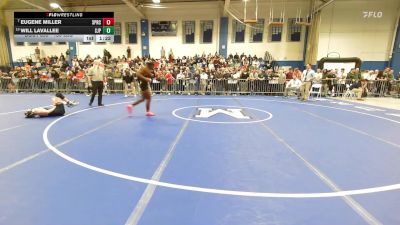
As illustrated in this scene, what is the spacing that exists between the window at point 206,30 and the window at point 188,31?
2.76 ft

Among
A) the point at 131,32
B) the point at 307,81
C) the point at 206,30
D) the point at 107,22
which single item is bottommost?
the point at 307,81

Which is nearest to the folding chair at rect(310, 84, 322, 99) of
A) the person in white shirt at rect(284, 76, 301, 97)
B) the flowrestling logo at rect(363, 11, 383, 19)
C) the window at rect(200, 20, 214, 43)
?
the person in white shirt at rect(284, 76, 301, 97)

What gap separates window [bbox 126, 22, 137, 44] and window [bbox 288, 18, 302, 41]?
14401 millimetres

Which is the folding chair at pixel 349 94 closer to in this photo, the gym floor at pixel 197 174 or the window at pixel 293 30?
the window at pixel 293 30

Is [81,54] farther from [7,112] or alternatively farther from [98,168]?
[98,168]

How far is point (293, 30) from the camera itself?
70.4ft

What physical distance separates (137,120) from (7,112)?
5.05 metres

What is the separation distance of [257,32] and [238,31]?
1720 mm

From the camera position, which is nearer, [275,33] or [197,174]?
[197,174]

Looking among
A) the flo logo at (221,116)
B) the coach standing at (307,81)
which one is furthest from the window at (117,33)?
the coach standing at (307,81)
